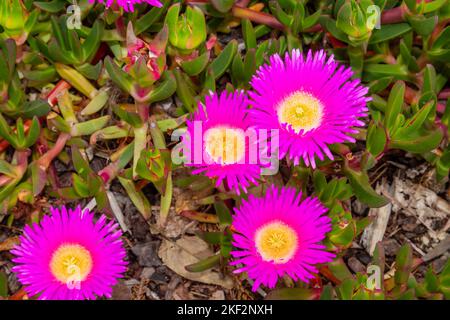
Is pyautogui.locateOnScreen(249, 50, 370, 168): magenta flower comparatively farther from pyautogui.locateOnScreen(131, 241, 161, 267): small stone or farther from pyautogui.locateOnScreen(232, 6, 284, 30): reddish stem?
pyautogui.locateOnScreen(131, 241, 161, 267): small stone

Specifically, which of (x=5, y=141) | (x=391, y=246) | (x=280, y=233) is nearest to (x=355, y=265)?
(x=391, y=246)

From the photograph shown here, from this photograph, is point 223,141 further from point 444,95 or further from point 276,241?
point 444,95

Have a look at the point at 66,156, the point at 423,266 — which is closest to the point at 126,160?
the point at 66,156

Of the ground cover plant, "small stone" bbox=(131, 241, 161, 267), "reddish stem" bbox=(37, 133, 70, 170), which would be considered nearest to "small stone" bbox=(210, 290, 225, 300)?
the ground cover plant

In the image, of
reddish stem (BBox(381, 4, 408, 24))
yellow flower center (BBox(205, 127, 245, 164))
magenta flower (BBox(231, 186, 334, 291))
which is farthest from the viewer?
reddish stem (BBox(381, 4, 408, 24))

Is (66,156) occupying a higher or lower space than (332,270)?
higher

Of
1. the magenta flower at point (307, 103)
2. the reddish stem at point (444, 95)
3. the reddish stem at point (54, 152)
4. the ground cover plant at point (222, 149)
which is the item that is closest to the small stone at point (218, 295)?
the ground cover plant at point (222, 149)

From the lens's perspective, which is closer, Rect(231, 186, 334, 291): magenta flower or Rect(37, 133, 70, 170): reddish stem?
Rect(231, 186, 334, 291): magenta flower

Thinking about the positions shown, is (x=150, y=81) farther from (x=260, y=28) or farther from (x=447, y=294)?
(x=447, y=294)
